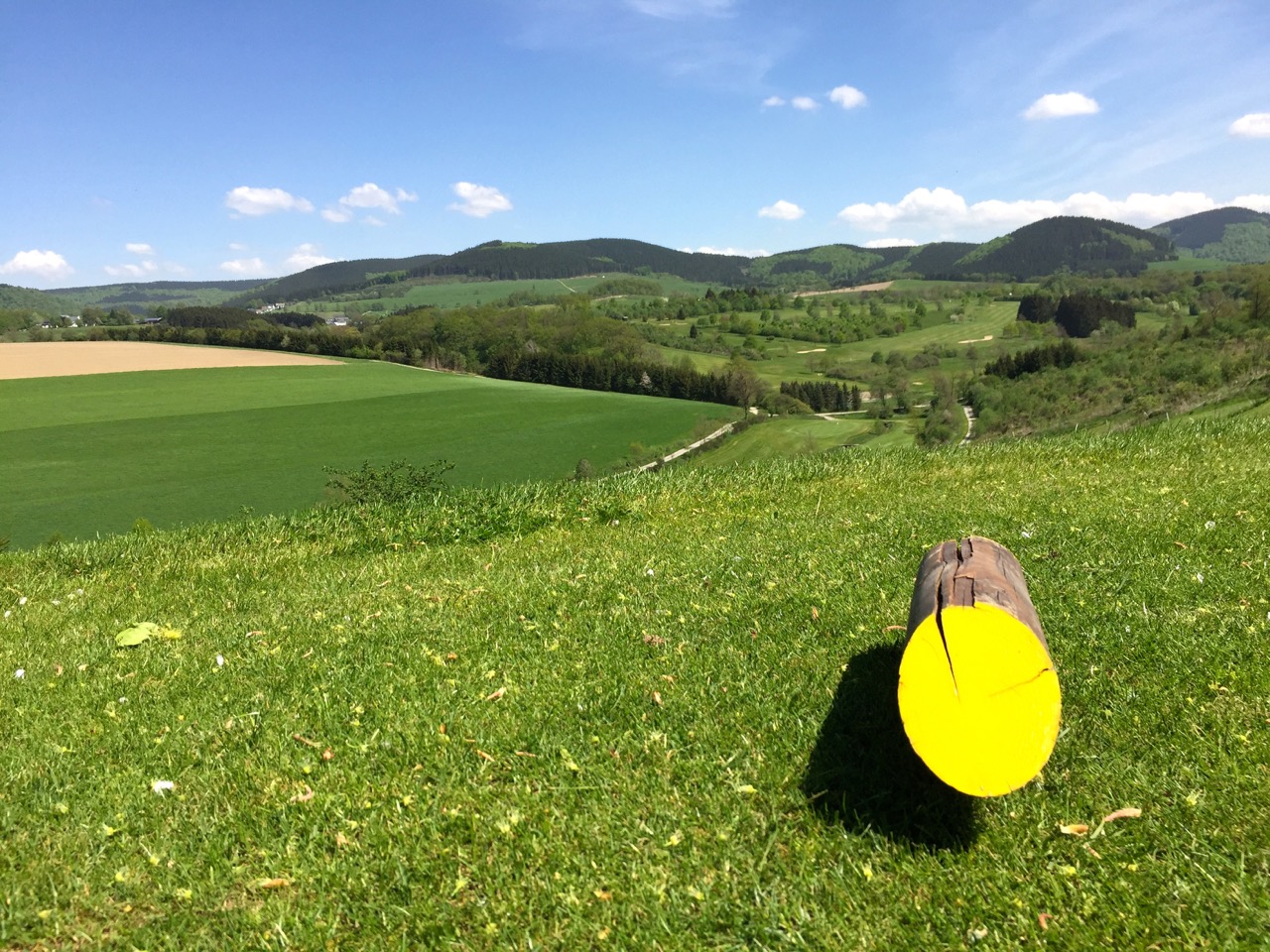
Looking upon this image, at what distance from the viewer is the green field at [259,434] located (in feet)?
152

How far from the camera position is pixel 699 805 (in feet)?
14.6

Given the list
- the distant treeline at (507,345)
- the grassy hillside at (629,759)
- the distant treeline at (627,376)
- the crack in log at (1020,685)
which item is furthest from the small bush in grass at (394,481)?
the distant treeline at (507,345)

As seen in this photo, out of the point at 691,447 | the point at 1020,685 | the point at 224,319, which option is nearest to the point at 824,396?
the point at 691,447

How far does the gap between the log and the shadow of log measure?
71cm

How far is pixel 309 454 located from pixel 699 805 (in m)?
60.5

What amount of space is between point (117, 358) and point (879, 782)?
114599 millimetres

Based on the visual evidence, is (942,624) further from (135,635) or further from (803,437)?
(803,437)

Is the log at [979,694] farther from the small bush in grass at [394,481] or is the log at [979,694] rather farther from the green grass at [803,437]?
the green grass at [803,437]

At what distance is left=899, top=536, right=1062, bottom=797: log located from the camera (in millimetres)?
3650

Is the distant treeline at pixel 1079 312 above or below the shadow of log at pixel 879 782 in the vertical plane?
above

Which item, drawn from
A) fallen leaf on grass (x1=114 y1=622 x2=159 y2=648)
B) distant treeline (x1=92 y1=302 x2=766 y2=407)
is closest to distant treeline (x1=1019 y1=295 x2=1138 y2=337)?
distant treeline (x1=92 y1=302 x2=766 y2=407)

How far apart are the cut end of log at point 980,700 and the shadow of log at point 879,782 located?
655 millimetres

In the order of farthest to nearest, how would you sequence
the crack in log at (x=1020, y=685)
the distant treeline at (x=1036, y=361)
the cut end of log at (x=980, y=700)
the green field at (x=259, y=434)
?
1. the distant treeline at (x=1036, y=361)
2. the green field at (x=259, y=434)
3. the crack in log at (x=1020, y=685)
4. the cut end of log at (x=980, y=700)

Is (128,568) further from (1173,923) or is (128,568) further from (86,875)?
(1173,923)
